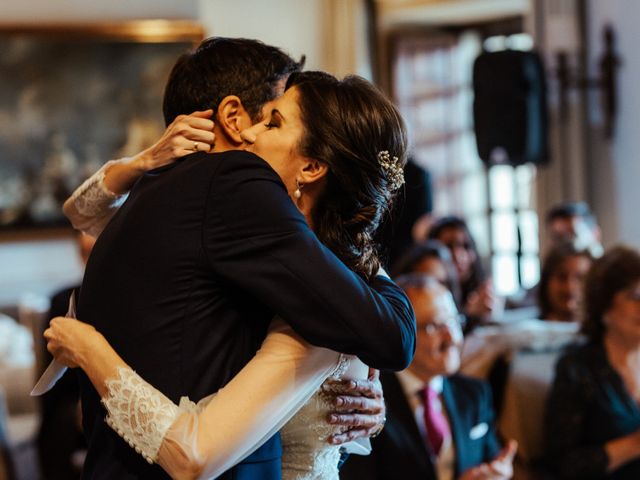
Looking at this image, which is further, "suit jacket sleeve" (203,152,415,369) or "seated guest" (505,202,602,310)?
"seated guest" (505,202,602,310)

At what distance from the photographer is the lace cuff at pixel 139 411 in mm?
1626

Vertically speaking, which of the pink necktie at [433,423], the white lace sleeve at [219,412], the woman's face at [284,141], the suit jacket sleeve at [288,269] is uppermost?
the woman's face at [284,141]

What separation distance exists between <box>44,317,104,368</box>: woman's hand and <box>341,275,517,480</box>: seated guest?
1.37 metres

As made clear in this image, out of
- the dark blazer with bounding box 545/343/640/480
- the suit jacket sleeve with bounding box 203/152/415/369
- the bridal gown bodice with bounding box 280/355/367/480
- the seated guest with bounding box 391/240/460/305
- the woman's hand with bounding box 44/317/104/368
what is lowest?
the dark blazer with bounding box 545/343/640/480

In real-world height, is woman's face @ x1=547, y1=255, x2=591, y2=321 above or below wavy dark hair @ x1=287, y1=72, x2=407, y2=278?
below

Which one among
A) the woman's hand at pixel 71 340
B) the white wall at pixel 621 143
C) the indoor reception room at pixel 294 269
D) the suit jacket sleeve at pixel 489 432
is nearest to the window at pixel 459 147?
the indoor reception room at pixel 294 269

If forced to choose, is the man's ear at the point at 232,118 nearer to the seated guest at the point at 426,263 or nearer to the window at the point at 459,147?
the seated guest at the point at 426,263

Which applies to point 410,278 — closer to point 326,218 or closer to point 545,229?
point 326,218

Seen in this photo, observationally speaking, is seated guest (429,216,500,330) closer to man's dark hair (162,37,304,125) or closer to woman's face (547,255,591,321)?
woman's face (547,255,591,321)

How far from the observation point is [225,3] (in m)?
9.60

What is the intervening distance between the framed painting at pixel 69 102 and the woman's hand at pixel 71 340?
7.56m

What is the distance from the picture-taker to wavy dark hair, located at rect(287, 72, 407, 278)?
1.73 m

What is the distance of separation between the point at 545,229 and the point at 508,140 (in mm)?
1511

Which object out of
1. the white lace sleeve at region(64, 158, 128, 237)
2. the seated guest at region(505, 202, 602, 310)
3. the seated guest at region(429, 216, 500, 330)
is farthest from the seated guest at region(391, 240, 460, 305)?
the white lace sleeve at region(64, 158, 128, 237)
